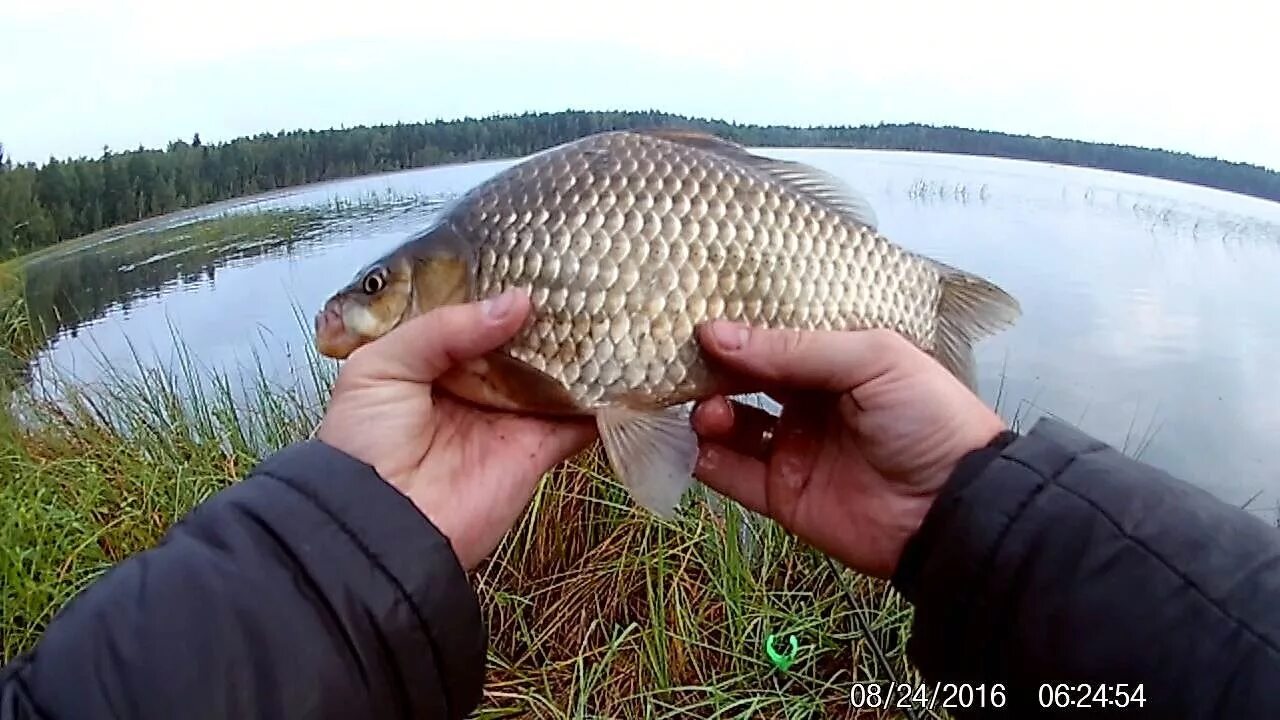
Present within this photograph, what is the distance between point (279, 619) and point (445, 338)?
58 cm

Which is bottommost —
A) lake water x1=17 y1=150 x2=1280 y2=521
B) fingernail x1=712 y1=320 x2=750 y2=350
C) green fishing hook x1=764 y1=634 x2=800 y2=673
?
green fishing hook x1=764 y1=634 x2=800 y2=673

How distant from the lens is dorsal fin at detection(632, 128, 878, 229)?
1799 millimetres

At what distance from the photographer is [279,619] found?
4.11 ft

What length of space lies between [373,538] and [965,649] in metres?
0.92

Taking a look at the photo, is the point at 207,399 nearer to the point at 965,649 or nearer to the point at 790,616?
the point at 790,616

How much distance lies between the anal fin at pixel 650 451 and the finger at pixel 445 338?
0.83 feet

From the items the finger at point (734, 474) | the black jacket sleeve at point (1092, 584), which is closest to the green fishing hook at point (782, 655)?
the finger at point (734, 474)

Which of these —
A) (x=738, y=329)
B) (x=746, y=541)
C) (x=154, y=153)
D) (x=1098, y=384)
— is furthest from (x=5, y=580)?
(x=154, y=153)

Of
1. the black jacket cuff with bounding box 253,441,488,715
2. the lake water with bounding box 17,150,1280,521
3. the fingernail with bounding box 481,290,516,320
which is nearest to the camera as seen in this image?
the black jacket cuff with bounding box 253,441,488,715

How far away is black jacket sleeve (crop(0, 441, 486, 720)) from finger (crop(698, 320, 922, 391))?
0.59m

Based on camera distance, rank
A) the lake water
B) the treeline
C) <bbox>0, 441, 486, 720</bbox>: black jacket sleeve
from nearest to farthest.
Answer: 1. <bbox>0, 441, 486, 720</bbox>: black jacket sleeve
2. the lake water
3. the treeline

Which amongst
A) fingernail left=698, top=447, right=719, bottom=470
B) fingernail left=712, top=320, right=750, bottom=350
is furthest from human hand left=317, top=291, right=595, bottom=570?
fingernail left=698, top=447, right=719, bottom=470

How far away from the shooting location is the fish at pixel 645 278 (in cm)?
167

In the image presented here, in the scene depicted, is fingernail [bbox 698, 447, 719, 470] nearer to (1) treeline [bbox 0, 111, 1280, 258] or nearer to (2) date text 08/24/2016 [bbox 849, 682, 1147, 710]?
(2) date text 08/24/2016 [bbox 849, 682, 1147, 710]
